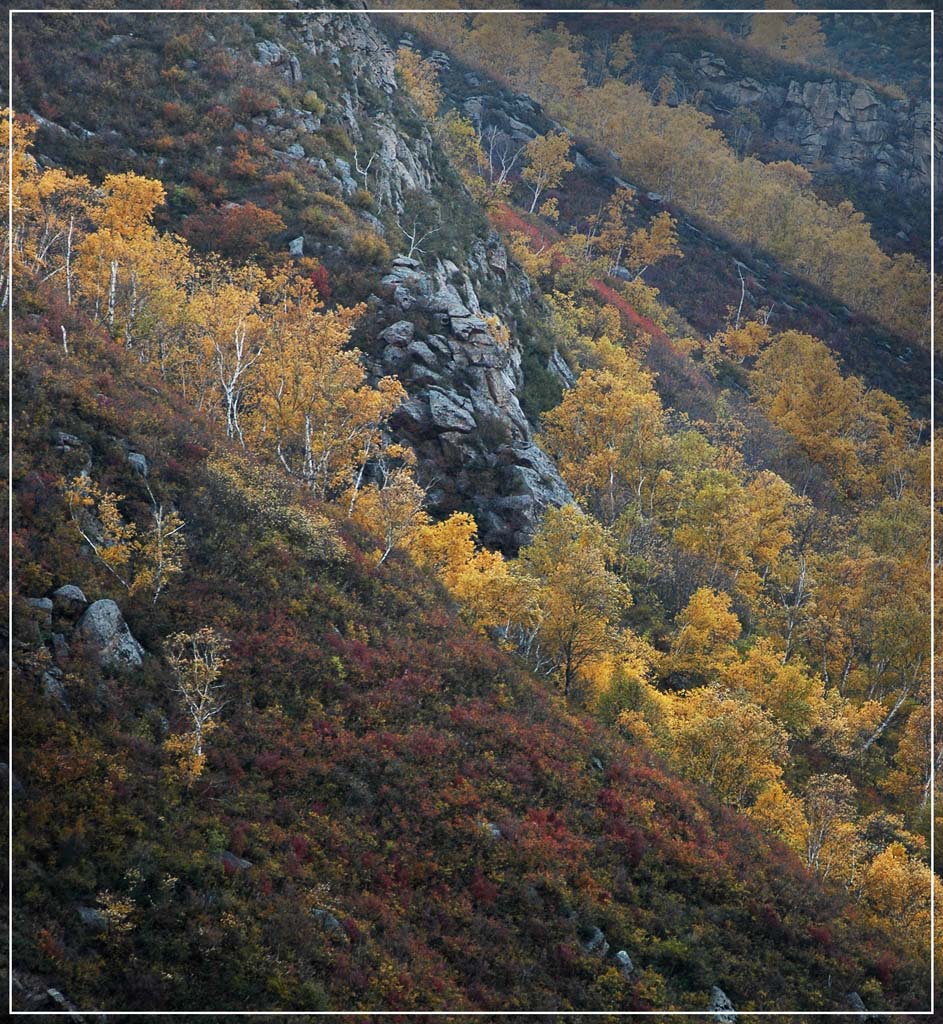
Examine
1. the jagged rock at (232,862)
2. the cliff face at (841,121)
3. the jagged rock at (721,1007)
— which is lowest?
the jagged rock at (721,1007)

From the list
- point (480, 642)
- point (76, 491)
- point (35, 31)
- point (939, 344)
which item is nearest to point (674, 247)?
point (939, 344)

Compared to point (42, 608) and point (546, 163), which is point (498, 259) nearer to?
point (546, 163)

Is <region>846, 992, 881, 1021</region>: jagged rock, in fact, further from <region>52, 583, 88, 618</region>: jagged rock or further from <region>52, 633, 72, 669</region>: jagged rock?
<region>52, 583, 88, 618</region>: jagged rock

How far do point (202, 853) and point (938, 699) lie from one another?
4281cm

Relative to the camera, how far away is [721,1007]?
79.8 ft

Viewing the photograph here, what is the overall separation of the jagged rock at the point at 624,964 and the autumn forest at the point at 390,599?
0.47 meters

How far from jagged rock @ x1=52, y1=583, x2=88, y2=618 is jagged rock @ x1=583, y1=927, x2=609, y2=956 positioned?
55.5 ft

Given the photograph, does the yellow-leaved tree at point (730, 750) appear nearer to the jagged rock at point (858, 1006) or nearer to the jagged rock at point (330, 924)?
the jagged rock at point (858, 1006)

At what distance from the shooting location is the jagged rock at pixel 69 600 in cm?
2291

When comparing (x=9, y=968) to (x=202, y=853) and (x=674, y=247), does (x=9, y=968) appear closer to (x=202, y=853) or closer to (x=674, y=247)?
(x=202, y=853)

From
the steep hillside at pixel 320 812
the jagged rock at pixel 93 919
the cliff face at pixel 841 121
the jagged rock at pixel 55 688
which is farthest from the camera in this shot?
the cliff face at pixel 841 121

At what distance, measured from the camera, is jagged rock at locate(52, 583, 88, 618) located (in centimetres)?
2291

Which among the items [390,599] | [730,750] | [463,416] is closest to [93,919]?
[390,599]

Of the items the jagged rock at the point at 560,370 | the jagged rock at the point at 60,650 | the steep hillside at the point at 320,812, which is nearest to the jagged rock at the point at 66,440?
the steep hillside at the point at 320,812
